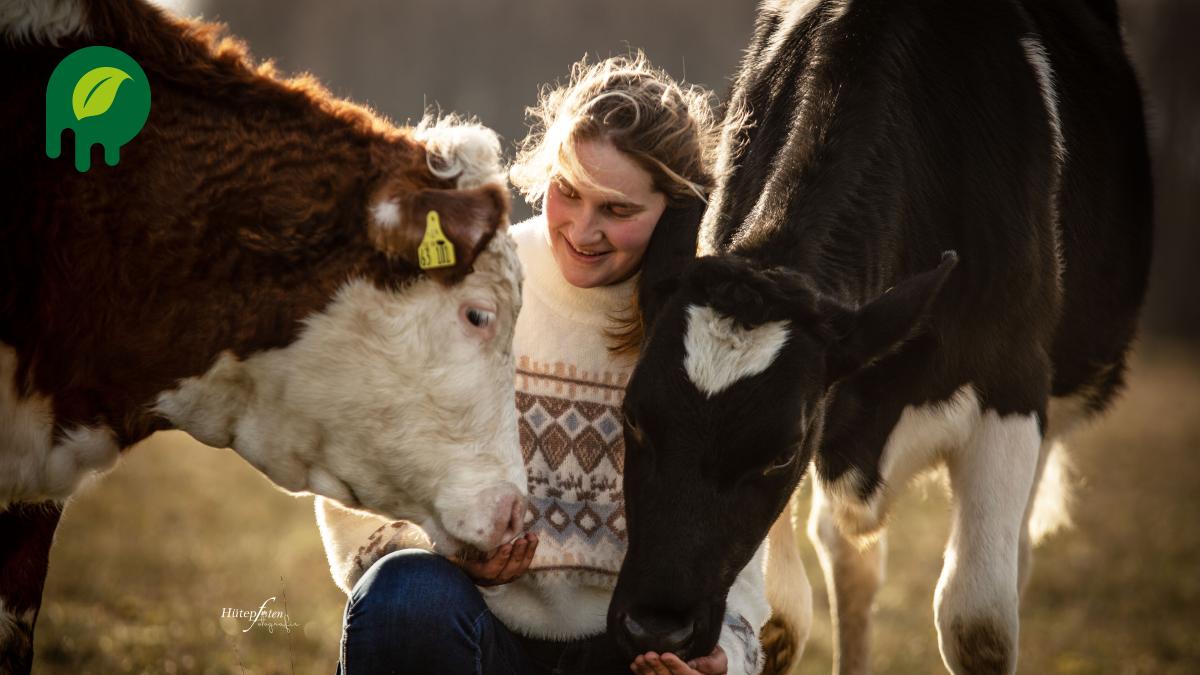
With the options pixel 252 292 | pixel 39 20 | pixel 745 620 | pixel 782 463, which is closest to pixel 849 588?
pixel 745 620

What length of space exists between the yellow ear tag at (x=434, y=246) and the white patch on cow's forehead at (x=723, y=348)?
79 cm

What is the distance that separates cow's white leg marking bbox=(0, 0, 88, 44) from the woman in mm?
1358

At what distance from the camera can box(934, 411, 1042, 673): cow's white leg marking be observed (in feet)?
13.5

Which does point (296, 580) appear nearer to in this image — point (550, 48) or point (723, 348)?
point (723, 348)

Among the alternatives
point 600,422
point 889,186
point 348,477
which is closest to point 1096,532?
point 889,186

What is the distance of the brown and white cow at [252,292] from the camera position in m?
2.81

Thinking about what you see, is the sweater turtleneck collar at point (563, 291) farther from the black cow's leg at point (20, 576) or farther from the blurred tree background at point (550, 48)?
the blurred tree background at point (550, 48)

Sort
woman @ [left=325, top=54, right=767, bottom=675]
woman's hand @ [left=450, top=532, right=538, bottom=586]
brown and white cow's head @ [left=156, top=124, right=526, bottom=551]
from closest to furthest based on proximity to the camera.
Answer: brown and white cow's head @ [left=156, top=124, right=526, bottom=551] → woman's hand @ [left=450, top=532, right=538, bottom=586] → woman @ [left=325, top=54, right=767, bottom=675]

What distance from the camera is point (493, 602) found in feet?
11.1

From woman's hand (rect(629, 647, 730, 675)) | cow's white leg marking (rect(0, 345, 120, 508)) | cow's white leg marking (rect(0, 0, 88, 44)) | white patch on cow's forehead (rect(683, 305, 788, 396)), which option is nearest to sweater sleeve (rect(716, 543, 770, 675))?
woman's hand (rect(629, 647, 730, 675))

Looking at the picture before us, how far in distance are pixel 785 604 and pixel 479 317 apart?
2188mm

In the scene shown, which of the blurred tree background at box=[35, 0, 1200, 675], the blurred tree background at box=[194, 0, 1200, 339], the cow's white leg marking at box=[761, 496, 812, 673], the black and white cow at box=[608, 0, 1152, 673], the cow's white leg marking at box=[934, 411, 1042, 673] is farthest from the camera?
the blurred tree background at box=[194, 0, 1200, 339]

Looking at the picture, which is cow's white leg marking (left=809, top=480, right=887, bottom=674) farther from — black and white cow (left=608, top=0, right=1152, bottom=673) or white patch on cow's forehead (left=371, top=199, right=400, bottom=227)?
white patch on cow's forehead (left=371, top=199, right=400, bottom=227)

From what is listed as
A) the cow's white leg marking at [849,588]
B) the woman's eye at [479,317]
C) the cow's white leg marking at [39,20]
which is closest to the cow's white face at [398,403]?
the woman's eye at [479,317]
